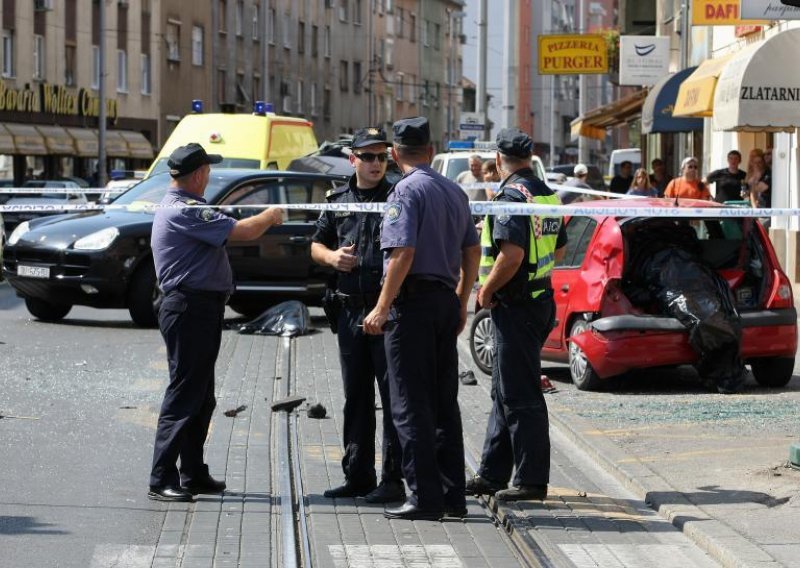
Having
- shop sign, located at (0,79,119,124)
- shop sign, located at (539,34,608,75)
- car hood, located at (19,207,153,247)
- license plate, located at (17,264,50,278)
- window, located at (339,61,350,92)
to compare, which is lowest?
license plate, located at (17,264,50,278)

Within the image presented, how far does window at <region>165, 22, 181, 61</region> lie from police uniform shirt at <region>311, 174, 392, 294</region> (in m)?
55.9

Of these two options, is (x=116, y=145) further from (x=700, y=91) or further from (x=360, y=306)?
(x=360, y=306)

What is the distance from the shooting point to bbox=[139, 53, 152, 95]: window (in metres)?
61.0

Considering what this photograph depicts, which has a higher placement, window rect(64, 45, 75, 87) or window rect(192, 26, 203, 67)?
window rect(192, 26, 203, 67)

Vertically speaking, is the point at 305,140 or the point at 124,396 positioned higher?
the point at 305,140

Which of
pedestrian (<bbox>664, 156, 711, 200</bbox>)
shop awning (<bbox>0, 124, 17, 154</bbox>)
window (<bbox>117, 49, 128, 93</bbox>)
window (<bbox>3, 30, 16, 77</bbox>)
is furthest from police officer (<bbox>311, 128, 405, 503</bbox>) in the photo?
window (<bbox>117, 49, 128, 93</bbox>)

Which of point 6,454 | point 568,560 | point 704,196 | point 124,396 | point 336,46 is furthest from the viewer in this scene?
point 336,46

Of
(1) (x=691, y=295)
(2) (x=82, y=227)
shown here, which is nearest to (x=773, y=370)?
(1) (x=691, y=295)

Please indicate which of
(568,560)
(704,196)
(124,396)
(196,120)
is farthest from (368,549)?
(196,120)

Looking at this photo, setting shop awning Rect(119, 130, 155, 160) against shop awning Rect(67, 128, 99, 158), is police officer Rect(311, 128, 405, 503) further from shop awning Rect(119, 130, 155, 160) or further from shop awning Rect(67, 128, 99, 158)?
shop awning Rect(119, 130, 155, 160)

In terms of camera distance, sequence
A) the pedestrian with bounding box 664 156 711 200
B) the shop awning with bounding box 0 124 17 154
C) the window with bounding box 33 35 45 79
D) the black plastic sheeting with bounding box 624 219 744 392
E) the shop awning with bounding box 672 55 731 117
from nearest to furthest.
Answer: the black plastic sheeting with bounding box 624 219 744 392 → the pedestrian with bounding box 664 156 711 200 → the shop awning with bounding box 672 55 731 117 → the shop awning with bounding box 0 124 17 154 → the window with bounding box 33 35 45 79

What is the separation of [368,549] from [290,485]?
1539 mm

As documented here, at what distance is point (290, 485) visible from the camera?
8.43 m

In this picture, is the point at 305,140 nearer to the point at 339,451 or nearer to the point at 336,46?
the point at 339,451
